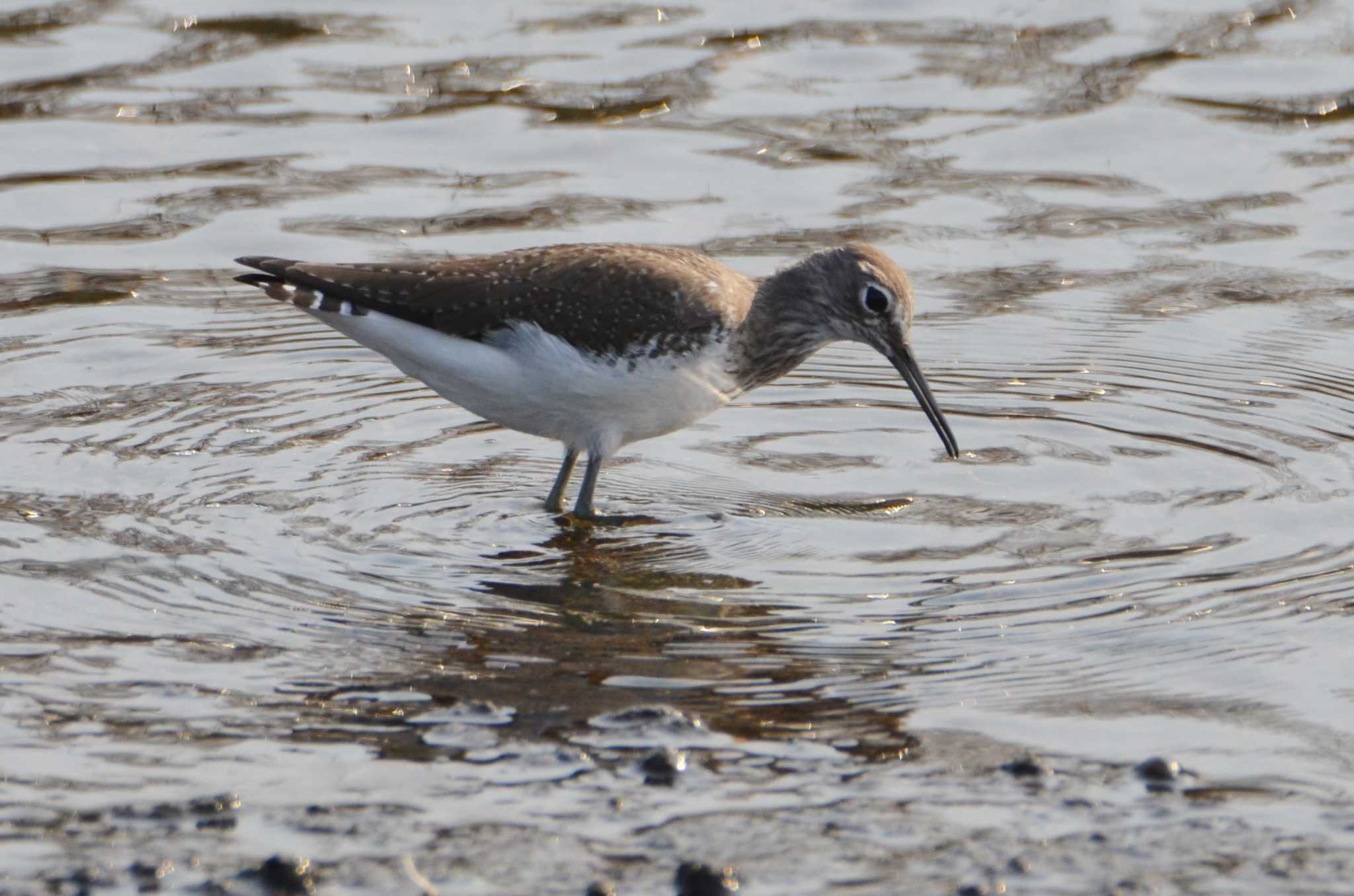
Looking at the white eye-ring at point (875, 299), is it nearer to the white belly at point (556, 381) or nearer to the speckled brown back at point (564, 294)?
the speckled brown back at point (564, 294)

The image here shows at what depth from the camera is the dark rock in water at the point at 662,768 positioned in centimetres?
599

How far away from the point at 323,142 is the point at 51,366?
3512mm

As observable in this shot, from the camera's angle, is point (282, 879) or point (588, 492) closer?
point (282, 879)

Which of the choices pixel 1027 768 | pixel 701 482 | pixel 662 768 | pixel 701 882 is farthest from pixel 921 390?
pixel 701 882

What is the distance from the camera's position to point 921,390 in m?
9.38

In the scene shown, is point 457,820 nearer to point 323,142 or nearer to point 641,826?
point 641,826

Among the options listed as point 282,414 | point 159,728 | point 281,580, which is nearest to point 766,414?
point 282,414

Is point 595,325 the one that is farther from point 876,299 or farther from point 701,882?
point 701,882

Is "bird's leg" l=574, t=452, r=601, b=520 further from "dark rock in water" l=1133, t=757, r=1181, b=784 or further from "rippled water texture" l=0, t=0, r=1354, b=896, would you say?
"dark rock in water" l=1133, t=757, r=1181, b=784

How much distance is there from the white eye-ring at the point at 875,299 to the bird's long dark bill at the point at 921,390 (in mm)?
224

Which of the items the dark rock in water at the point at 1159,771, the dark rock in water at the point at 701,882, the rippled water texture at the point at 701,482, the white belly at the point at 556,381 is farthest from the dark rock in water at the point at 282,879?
the white belly at the point at 556,381

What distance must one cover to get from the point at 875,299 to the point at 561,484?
5.77 feet

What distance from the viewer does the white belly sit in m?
8.83

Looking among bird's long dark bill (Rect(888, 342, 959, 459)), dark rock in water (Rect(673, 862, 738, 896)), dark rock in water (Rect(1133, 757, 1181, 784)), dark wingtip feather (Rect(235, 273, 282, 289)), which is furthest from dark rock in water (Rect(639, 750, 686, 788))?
dark wingtip feather (Rect(235, 273, 282, 289))
